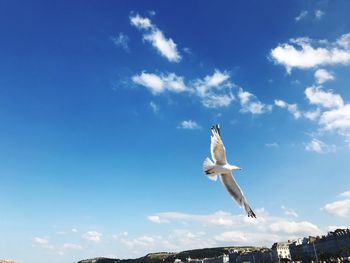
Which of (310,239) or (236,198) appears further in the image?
(310,239)

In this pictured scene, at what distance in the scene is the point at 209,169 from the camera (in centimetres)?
1522

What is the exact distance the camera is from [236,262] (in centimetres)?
19188

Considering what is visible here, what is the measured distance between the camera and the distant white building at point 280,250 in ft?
529

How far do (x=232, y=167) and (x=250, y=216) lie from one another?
196 cm

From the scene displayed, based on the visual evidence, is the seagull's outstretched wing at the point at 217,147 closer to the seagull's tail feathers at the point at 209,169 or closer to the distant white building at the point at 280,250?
the seagull's tail feathers at the point at 209,169

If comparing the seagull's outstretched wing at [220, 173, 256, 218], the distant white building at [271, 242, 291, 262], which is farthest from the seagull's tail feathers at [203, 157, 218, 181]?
the distant white building at [271, 242, 291, 262]

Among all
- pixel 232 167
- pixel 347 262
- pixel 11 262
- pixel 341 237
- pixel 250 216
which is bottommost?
pixel 250 216

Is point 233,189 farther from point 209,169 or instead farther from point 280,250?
point 280,250

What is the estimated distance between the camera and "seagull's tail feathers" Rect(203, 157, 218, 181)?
15.2m

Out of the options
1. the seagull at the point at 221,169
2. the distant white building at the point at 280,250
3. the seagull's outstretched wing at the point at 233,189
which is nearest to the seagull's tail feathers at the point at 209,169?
the seagull at the point at 221,169

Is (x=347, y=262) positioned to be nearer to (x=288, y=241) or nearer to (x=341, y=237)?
(x=341, y=237)

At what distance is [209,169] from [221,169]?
0.41 meters

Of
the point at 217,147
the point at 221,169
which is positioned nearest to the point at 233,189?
the point at 221,169

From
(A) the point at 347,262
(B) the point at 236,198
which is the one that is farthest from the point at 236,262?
(B) the point at 236,198
